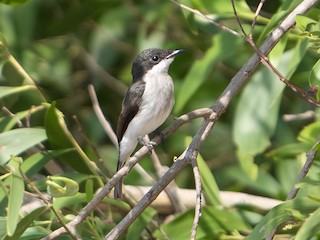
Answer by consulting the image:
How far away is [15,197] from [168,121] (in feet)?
10.4

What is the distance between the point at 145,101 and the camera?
4953mm

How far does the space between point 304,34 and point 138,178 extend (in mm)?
2446

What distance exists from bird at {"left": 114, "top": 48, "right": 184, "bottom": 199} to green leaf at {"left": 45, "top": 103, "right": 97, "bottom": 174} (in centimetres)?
33

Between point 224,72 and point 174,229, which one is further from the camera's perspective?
point 224,72

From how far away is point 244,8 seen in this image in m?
4.91

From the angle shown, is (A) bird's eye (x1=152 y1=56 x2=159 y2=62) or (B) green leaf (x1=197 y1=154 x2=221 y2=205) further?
(A) bird's eye (x1=152 y1=56 x2=159 y2=62)

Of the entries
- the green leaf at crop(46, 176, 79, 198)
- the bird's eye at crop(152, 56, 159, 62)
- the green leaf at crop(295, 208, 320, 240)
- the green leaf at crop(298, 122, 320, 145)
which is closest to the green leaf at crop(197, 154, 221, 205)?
the green leaf at crop(298, 122, 320, 145)

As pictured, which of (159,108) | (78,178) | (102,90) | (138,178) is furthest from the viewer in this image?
(102,90)

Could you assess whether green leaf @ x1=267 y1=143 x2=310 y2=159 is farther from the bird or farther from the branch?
the branch

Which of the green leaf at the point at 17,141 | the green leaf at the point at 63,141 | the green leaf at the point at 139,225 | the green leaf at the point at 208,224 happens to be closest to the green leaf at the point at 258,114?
the green leaf at the point at 208,224

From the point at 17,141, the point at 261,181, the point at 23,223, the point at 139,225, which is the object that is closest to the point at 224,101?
the point at 139,225

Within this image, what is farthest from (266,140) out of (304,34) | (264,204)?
(304,34)

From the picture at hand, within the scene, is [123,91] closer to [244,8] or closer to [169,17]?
[169,17]

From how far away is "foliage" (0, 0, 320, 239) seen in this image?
153 inches
